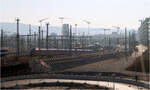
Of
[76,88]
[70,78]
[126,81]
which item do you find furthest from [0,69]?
[126,81]

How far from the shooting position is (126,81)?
1241 cm

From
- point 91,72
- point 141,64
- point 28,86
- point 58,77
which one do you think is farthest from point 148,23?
point 28,86

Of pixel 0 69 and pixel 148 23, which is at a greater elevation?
pixel 148 23

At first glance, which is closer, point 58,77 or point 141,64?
point 58,77

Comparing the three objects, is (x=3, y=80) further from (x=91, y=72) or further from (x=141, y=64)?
(x=141, y=64)

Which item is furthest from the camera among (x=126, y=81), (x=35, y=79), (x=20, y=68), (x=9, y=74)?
(x=20, y=68)

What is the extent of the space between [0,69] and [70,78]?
4.32 m

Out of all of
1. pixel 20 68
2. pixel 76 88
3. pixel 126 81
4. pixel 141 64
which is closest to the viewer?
pixel 76 88

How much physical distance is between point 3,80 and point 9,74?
1832 millimetres

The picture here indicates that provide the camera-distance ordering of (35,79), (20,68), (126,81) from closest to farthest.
→ 1. (126,81)
2. (35,79)
3. (20,68)

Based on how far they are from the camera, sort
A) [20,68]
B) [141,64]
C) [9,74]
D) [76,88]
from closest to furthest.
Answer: [76,88] < [9,74] < [20,68] < [141,64]

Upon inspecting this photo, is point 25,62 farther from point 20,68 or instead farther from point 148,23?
point 148,23

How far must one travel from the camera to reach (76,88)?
1086 cm

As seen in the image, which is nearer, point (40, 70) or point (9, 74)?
point (9, 74)
